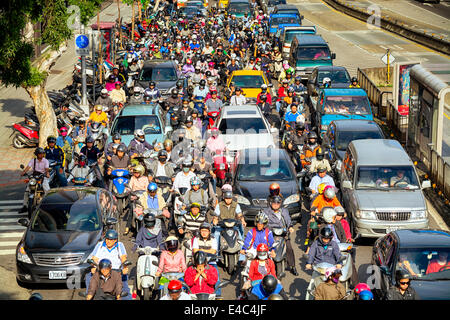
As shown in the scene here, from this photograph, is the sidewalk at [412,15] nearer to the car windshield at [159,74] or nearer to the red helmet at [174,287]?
the car windshield at [159,74]

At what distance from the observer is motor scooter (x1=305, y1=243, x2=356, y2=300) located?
11.9 meters

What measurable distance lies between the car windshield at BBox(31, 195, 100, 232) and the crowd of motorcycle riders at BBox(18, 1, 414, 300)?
94 centimetres

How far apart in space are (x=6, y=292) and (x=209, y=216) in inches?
162

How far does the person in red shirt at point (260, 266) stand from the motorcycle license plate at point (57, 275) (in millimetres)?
3638

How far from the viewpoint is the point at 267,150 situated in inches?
725

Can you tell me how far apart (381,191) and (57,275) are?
23.8 ft

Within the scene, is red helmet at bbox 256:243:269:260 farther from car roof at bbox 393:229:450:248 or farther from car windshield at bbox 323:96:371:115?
car windshield at bbox 323:96:371:115

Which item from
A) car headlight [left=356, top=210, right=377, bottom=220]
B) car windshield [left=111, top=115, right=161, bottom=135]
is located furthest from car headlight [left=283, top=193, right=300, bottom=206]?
car windshield [left=111, top=115, right=161, bottom=135]

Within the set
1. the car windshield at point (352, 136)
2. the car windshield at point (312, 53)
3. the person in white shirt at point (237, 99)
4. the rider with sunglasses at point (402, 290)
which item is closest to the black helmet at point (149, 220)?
the rider with sunglasses at point (402, 290)

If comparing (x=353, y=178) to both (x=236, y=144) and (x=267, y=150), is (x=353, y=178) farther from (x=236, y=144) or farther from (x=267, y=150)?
(x=236, y=144)

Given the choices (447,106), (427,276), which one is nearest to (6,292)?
(427,276)

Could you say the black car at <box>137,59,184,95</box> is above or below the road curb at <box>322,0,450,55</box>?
above

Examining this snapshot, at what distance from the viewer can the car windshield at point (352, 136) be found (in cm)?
2066

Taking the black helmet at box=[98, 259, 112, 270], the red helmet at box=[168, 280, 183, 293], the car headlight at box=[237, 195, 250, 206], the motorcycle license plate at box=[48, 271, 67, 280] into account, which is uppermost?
the red helmet at box=[168, 280, 183, 293]
